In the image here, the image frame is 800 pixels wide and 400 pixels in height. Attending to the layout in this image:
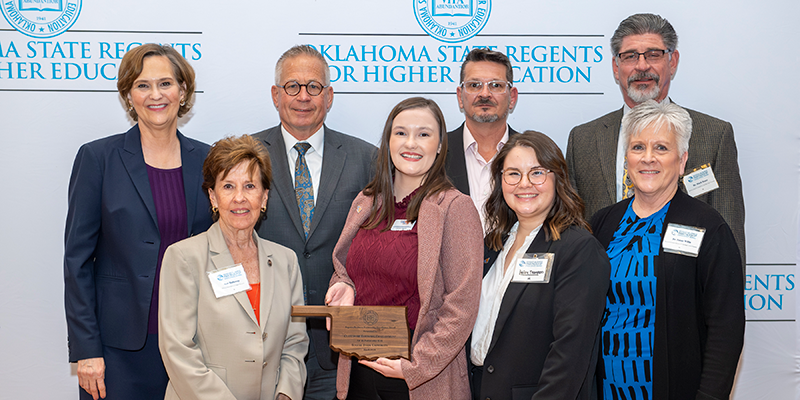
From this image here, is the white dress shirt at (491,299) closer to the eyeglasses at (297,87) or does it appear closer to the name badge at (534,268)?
the name badge at (534,268)

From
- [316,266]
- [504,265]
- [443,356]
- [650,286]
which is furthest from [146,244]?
[650,286]

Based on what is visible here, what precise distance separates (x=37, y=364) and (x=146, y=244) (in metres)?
2.08

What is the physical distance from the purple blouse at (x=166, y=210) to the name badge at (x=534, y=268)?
1695 mm

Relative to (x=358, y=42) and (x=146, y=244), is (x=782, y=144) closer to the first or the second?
(x=358, y=42)

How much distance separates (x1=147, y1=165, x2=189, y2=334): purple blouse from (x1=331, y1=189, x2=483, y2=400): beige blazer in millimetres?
1295

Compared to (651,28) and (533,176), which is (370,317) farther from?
(651,28)

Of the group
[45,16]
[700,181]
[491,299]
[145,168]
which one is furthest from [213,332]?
[45,16]

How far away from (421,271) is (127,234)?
1.52 metres

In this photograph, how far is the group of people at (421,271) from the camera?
7.18 ft

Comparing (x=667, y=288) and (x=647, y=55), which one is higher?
(x=647, y=55)

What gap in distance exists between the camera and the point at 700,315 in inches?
90.0

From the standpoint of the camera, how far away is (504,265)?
238 cm

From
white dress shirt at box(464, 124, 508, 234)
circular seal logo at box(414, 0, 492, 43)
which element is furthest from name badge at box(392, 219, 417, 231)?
circular seal logo at box(414, 0, 492, 43)

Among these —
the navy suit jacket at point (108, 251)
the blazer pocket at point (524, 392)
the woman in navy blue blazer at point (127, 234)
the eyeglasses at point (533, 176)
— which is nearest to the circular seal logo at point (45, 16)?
the woman in navy blue blazer at point (127, 234)
